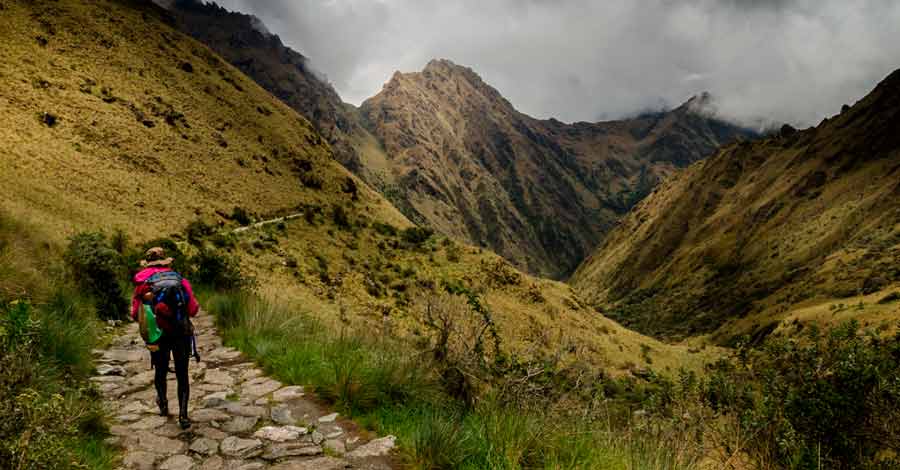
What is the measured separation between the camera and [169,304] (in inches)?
217

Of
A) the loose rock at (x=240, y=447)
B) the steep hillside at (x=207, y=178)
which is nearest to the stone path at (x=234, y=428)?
the loose rock at (x=240, y=447)

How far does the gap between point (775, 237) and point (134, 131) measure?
13475cm

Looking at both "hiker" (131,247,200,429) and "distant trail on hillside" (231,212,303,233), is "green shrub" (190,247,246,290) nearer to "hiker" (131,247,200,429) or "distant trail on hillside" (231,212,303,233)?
"hiker" (131,247,200,429)

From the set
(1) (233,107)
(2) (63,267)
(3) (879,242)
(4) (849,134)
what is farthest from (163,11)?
(4) (849,134)

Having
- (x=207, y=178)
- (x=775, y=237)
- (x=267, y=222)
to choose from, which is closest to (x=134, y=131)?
(x=207, y=178)

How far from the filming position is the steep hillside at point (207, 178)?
2833cm

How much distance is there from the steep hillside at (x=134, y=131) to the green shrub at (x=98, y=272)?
830cm

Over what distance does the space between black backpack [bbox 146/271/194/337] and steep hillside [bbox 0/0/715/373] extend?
44.6ft

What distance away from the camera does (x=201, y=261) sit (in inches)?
716

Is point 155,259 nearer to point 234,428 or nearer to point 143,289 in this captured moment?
point 143,289

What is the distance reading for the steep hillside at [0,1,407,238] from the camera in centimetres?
2786

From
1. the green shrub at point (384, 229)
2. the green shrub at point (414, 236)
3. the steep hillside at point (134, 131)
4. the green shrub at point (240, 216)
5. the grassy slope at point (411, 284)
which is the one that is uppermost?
the steep hillside at point (134, 131)

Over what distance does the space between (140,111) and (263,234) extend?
62.3 ft

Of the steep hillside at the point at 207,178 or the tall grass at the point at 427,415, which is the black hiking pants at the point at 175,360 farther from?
the steep hillside at the point at 207,178
